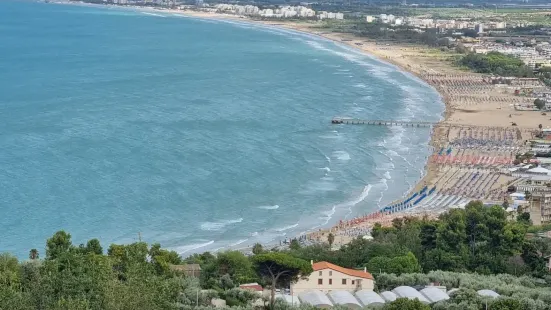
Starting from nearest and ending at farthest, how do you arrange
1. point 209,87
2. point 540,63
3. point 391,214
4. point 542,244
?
point 542,244
point 391,214
point 209,87
point 540,63

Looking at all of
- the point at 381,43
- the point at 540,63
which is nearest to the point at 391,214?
the point at 540,63

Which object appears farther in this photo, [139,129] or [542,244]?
[139,129]

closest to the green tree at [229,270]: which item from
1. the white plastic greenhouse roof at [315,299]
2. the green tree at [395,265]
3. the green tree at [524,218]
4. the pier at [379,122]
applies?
the white plastic greenhouse roof at [315,299]

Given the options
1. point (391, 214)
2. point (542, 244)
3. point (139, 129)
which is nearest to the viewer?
point (542, 244)

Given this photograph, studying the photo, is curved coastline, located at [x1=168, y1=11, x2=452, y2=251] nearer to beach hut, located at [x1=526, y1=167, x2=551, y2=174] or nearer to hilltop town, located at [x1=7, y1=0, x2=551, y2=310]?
hilltop town, located at [x1=7, y1=0, x2=551, y2=310]

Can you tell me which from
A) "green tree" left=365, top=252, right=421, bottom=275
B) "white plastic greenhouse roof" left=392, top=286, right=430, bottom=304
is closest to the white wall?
"white plastic greenhouse roof" left=392, top=286, right=430, bottom=304

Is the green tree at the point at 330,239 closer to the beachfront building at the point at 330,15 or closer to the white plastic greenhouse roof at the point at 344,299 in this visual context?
the white plastic greenhouse roof at the point at 344,299

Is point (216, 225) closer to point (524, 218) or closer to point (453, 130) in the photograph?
point (524, 218)

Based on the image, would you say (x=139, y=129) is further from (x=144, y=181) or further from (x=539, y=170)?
(x=539, y=170)
